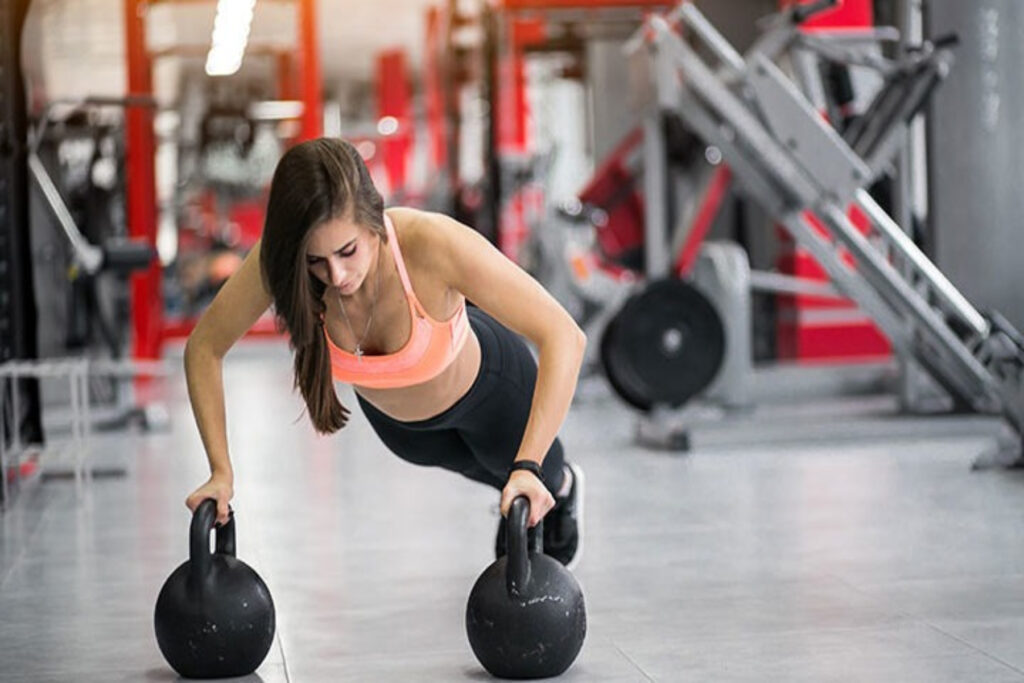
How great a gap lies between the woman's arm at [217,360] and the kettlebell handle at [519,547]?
474 millimetres

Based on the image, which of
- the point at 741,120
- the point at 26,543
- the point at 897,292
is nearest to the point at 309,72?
the point at 741,120

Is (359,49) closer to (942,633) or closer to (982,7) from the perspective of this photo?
(982,7)

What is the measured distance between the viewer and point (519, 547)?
8.06ft

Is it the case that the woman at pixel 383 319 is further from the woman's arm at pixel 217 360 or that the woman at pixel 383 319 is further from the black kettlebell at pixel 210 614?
the black kettlebell at pixel 210 614

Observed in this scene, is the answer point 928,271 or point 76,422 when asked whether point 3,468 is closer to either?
point 76,422

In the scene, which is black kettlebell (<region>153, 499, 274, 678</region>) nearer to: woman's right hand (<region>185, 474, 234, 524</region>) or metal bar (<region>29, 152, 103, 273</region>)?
woman's right hand (<region>185, 474, 234, 524</region>)

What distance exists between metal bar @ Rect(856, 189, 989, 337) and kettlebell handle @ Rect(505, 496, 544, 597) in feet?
11.0

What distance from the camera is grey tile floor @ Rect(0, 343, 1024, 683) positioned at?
2814 millimetres

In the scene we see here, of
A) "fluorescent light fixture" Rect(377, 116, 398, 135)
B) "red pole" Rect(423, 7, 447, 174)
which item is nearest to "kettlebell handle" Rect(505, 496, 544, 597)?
"red pole" Rect(423, 7, 447, 174)

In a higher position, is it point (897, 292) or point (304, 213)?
point (304, 213)

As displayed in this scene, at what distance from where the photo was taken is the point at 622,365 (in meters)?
6.20

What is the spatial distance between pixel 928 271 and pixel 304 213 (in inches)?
149

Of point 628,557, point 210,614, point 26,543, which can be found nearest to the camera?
point 210,614

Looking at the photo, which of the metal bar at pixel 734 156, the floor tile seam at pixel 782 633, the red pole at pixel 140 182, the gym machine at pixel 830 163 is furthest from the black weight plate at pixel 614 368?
the red pole at pixel 140 182
